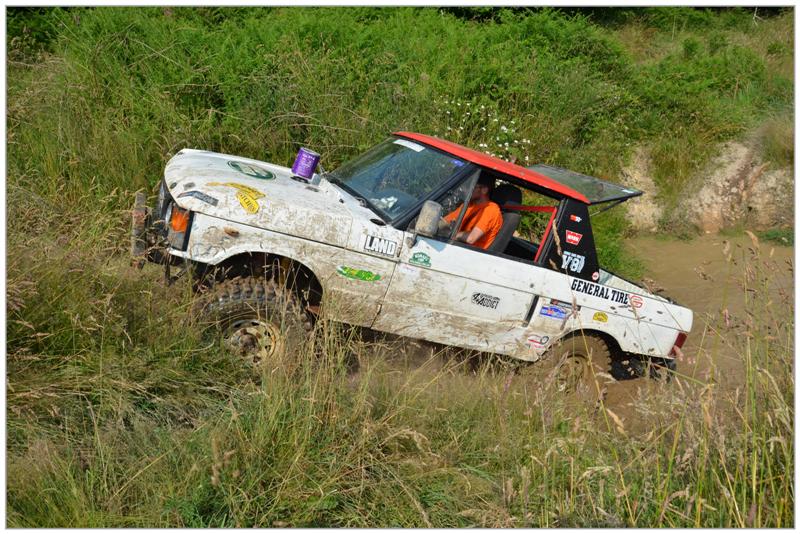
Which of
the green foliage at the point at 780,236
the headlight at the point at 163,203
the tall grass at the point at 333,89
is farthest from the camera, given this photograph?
the green foliage at the point at 780,236

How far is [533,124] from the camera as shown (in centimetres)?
1067

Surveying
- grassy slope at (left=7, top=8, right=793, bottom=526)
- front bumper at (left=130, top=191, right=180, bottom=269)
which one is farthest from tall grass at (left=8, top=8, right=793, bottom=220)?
front bumper at (left=130, top=191, right=180, bottom=269)

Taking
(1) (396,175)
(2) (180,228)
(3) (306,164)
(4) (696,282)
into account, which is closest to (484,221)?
(1) (396,175)

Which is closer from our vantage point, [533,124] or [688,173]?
[533,124]

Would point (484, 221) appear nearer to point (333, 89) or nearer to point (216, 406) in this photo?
point (216, 406)

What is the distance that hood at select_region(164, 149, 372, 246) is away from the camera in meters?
5.12

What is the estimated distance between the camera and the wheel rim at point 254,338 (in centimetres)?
514

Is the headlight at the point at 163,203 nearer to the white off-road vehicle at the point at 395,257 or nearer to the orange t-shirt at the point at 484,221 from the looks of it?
the white off-road vehicle at the point at 395,257

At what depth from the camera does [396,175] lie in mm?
6043

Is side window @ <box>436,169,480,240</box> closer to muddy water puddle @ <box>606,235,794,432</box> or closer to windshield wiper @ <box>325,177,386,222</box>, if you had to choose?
windshield wiper @ <box>325,177,386,222</box>

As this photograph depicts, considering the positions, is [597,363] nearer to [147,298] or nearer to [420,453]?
[420,453]

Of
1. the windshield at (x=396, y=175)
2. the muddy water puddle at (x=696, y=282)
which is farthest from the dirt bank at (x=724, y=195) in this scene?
the windshield at (x=396, y=175)

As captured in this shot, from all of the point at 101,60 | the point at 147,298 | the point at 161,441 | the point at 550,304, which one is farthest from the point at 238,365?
the point at 101,60

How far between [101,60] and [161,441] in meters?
6.24
